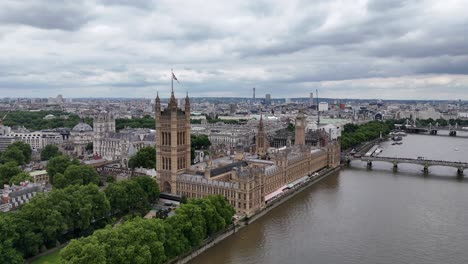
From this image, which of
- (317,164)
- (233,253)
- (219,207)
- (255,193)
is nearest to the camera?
(233,253)

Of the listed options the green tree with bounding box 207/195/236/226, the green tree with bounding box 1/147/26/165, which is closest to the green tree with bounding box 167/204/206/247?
the green tree with bounding box 207/195/236/226

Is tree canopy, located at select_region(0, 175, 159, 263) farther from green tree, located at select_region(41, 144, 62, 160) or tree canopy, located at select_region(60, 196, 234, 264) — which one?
green tree, located at select_region(41, 144, 62, 160)

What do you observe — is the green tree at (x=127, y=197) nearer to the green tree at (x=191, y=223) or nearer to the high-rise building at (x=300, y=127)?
the green tree at (x=191, y=223)

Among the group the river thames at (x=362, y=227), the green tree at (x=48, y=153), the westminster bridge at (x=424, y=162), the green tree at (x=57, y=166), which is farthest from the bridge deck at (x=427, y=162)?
the green tree at (x=48, y=153)

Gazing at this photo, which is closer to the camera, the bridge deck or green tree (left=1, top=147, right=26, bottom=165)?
green tree (left=1, top=147, right=26, bottom=165)

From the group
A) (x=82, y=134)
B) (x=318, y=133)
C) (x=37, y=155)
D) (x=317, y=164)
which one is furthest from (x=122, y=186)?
(x=318, y=133)

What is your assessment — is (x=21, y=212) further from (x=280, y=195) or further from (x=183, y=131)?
(x=280, y=195)
